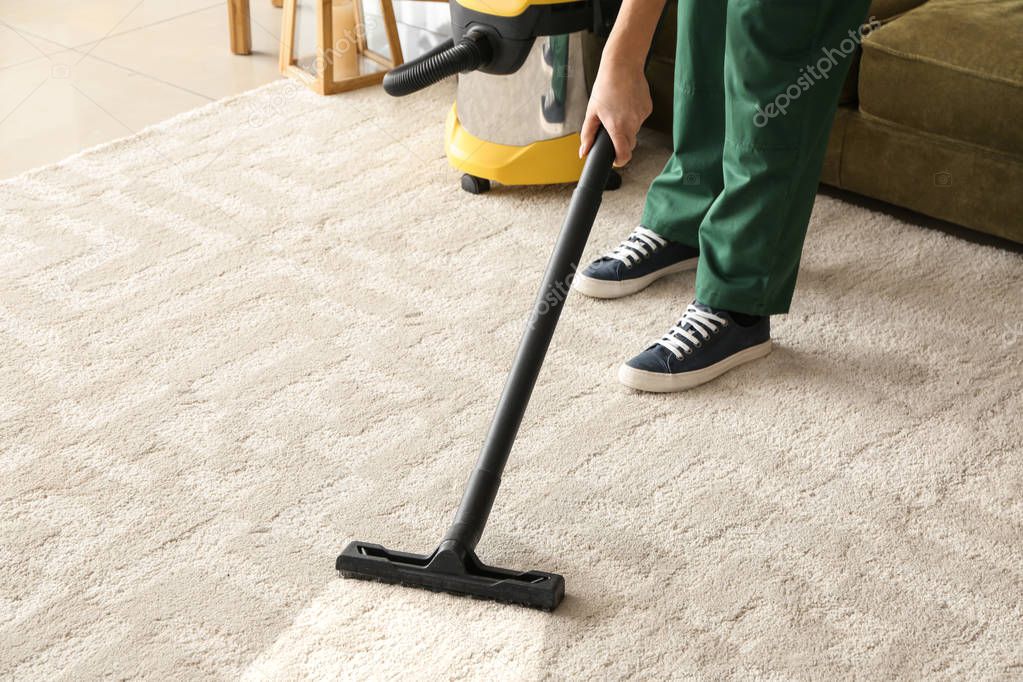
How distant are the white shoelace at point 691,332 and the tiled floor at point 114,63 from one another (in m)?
1.38

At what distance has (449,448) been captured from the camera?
4.89 ft

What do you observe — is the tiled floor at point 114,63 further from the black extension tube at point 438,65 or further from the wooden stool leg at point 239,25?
the black extension tube at point 438,65

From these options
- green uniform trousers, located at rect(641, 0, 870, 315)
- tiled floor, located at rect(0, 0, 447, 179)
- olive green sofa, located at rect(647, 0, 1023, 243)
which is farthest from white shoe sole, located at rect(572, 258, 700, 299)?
tiled floor, located at rect(0, 0, 447, 179)

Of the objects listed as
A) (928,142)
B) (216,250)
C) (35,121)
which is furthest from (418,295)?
(35,121)

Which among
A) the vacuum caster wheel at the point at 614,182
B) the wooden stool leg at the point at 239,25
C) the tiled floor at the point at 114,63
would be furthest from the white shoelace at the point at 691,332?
the wooden stool leg at the point at 239,25

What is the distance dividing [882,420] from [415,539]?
2.18ft

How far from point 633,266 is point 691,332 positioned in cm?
23

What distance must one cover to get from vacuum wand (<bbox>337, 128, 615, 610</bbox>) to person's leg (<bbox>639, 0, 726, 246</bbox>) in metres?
0.47

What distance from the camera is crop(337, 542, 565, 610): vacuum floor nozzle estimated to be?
122cm

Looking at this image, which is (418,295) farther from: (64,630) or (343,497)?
(64,630)

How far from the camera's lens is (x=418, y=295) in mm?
1824

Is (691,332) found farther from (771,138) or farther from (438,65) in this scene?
(438,65)

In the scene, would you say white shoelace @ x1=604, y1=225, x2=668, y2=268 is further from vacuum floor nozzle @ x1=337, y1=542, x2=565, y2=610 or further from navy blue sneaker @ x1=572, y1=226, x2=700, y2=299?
vacuum floor nozzle @ x1=337, y1=542, x2=565, y2=610

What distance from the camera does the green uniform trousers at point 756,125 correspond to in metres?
1.42
